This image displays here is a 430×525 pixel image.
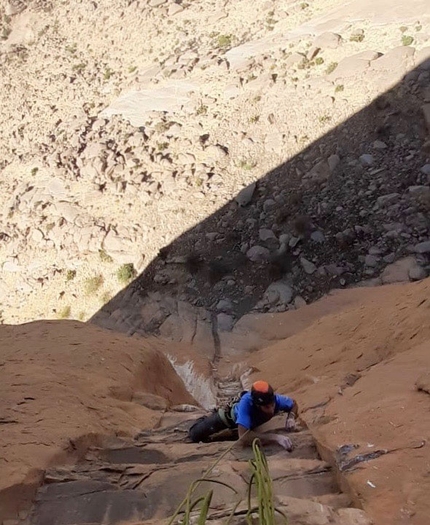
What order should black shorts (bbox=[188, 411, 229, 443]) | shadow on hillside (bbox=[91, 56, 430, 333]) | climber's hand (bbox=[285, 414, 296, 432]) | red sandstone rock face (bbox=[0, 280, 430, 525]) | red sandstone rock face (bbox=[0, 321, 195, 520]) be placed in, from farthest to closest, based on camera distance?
1. shadow on hillside (bbox=[91, 56, 430, 333])
2. black shorts (bbox=[188, 411, 229, 443])
3. climber's hand (bbox=[285, 414, 296, 432])
4. red sandstone rock face (bbox=[0, 321, 195, 520])
5. red sandstone rock face (bbox=[0, 280, 430, 525])

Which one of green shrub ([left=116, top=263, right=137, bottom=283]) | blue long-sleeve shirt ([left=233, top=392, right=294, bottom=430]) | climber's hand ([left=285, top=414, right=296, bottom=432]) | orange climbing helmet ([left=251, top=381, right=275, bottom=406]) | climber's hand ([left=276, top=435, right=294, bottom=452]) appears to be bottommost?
green shrub ([left=116, top=263, right=137, bottom=283])

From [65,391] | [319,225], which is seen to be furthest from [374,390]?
[319,225]

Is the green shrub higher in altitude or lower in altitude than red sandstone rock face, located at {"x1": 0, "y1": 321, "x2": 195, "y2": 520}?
lower

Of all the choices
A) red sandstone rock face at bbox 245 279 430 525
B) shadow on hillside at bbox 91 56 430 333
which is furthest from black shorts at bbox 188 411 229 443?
shadow on hillside at bbox 91 56 430 333

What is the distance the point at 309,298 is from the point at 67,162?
815 centimetres

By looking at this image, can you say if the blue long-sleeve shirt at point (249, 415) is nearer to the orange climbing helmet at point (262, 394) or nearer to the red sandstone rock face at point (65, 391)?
the orange climbing helmet at point (262, 394)

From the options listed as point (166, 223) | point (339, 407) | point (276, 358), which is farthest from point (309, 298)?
point (339, 407)

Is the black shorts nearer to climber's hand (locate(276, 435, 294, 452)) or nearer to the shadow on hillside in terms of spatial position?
climber's hand (locate(276, 435, 294, 452))

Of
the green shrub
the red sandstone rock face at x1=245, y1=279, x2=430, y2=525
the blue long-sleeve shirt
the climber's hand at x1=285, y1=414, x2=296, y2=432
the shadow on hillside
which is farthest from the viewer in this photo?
the green shrub

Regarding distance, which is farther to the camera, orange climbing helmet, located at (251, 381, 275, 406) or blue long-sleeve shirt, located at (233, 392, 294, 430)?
blue long-sleeve shirt, located at (233, 392, 294, 430)

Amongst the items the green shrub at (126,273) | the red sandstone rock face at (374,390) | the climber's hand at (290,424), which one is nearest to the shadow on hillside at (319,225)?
the green shrub at (126,273)

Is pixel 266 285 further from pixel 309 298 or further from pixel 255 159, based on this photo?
pixel 255 159

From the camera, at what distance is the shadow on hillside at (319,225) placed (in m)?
12.8

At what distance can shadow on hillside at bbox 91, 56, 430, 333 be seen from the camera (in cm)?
1278
